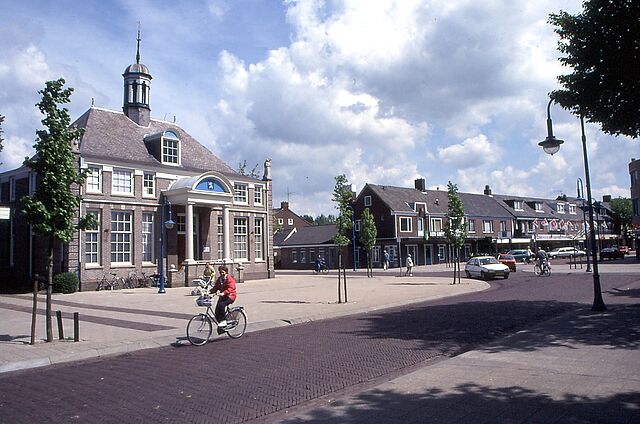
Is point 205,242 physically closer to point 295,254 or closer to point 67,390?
point 67,390

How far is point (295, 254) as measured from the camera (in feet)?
225

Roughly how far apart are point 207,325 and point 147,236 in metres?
21.9

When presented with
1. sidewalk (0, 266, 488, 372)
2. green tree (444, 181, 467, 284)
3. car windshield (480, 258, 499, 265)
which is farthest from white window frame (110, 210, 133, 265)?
car windshield (480, 258, 499, 265)

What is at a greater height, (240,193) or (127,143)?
(127,143)

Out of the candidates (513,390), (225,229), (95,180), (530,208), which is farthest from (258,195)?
(530,208)

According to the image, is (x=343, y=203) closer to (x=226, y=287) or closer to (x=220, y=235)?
(x=226, y=287)

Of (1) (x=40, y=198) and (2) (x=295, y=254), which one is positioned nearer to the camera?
(1) (x=40, y=198)

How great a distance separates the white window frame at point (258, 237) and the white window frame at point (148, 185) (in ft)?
29.2

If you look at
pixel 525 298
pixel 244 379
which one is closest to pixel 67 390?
pixel 244 379

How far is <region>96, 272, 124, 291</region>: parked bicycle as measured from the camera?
28.9 meters

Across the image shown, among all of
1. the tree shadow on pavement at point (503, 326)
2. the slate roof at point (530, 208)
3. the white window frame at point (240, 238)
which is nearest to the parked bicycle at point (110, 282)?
the white window frame at point (240, 238)

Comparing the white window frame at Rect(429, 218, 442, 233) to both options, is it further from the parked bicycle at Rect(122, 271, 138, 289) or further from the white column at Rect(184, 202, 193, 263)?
the parked bicycle at Rect(122, 271, 138, 289)

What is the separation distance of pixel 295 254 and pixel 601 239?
52.3m

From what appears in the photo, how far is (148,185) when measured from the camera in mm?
32688
